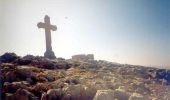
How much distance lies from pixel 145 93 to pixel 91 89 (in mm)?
2648

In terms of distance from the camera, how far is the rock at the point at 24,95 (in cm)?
942

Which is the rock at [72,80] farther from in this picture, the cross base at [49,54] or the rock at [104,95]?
the cross base at [49,54]

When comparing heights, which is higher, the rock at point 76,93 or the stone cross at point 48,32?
the stone cross at point 48,32

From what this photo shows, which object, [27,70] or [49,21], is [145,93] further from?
[49,21]

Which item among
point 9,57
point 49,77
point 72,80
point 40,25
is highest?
point 40,25

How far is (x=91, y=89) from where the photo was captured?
9.81 meters

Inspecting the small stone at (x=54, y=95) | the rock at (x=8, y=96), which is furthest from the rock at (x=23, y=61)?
the small stone at (x=54, y=95)

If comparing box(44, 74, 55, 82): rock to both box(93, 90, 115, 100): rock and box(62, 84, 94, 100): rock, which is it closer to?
box(62, 84, 94, 100): rock

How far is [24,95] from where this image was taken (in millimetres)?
9500

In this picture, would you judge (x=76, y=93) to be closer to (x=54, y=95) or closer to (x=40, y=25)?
(x=54, y=95)

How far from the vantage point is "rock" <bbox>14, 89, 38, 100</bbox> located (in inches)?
371

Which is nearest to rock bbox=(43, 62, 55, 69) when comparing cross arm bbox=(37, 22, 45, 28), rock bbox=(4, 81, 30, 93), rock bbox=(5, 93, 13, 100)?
cross arm bbox=(37, 22, 45, 28)

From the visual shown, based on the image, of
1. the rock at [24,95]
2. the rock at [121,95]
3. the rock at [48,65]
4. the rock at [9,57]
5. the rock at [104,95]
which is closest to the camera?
the rock at [104,95]

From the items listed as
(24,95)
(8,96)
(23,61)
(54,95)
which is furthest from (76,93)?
(23,61)
